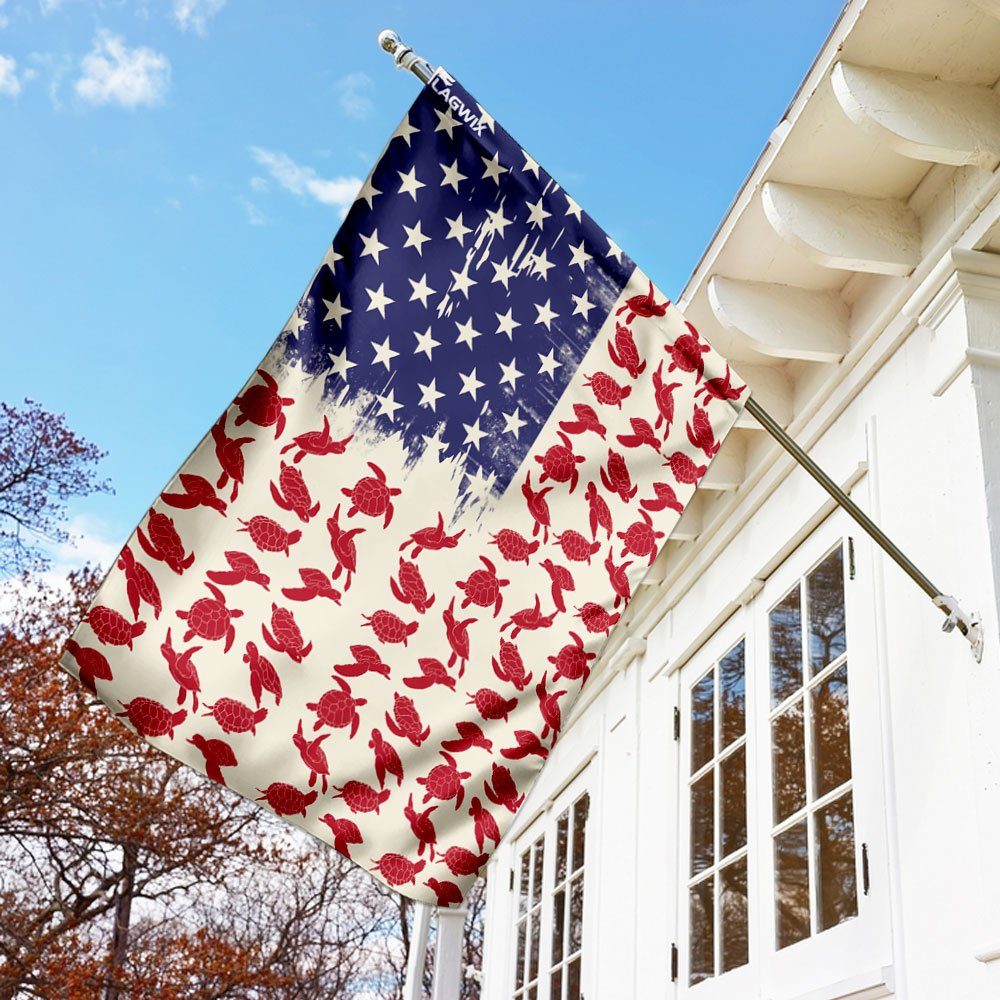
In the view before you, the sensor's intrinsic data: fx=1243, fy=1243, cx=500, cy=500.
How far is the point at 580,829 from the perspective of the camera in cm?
577

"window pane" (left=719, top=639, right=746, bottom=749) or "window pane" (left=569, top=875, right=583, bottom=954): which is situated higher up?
"window pane" (left=719, top=639, right=746, bottom=749)

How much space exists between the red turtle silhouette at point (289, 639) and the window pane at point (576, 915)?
3183mm

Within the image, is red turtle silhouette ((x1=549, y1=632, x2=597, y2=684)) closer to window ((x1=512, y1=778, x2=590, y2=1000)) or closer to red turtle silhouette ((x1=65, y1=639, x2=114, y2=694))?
red turtle silhouette ((x1=65, y1=639, x2=114, y2=694))

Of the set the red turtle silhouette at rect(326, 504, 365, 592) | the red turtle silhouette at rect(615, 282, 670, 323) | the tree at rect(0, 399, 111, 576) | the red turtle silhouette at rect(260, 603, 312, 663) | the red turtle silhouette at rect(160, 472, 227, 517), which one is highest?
the tree at rect(0, 399, 111, 576)

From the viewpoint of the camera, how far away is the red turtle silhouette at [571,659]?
2.69 meters

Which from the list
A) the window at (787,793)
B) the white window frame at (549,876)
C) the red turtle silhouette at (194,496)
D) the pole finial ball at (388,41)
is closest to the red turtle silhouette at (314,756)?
the red turtle silhouette at (194,496)

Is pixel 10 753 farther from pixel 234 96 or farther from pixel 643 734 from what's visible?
pixel 234 96

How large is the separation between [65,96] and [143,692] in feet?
83.3

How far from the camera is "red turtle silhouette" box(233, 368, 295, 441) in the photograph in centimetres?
279

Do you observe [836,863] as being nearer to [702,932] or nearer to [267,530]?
[702,932]

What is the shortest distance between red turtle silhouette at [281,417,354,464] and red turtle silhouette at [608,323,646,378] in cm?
61

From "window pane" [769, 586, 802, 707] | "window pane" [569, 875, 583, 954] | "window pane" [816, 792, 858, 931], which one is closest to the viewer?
"window pane" [816, 792, 858, 931]

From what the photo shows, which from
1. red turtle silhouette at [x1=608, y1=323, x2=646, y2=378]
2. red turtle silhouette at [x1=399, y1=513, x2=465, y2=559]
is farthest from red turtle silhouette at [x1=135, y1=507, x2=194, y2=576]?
red turtle silhouette at [x1=608, y1=323, x2=646, y2=378]

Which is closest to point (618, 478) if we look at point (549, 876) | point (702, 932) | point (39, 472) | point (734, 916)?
point (734, 916)
